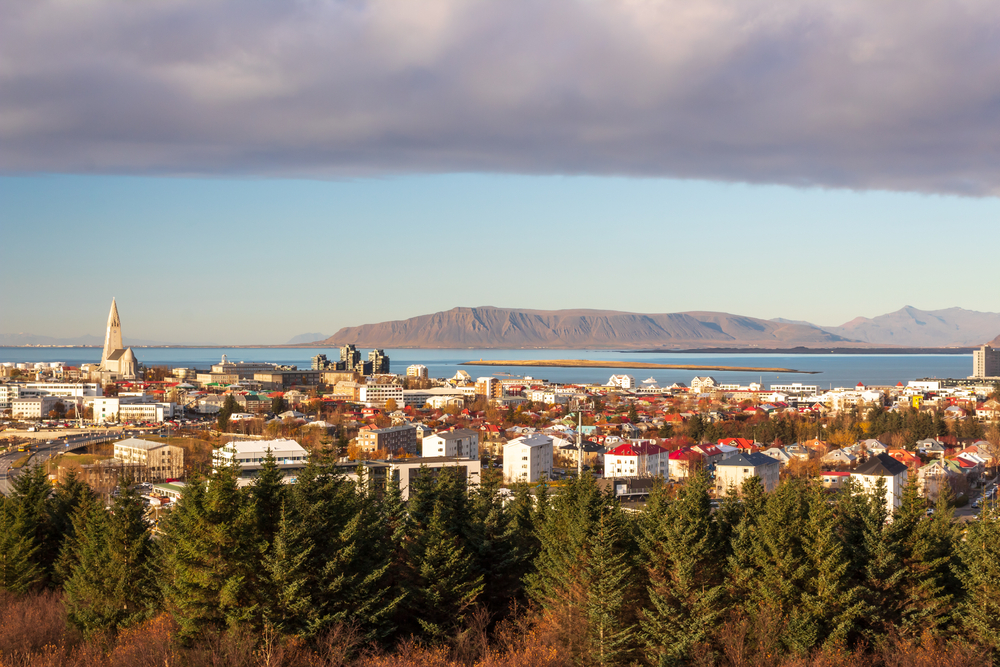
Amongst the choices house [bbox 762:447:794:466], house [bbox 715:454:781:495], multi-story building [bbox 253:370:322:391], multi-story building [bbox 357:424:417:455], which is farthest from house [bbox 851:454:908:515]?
multi-story building [bbox 253:370:322:391]

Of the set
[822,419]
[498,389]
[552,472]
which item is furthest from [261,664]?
[498,389]

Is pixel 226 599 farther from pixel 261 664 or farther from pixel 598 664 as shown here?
pixel 598 664

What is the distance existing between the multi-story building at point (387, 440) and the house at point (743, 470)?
900cm

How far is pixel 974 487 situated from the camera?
19750 mm

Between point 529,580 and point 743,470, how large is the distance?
1185cm

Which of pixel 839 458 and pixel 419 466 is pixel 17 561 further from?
pixel 839 458

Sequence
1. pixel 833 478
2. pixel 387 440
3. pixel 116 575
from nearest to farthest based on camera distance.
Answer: pixel 116 575 < pixel 833 478 < pixel 387 440

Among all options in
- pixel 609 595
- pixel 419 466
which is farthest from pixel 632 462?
pixel 609 595

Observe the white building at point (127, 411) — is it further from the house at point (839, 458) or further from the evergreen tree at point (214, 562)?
the evergreen tree at point (214, 562)

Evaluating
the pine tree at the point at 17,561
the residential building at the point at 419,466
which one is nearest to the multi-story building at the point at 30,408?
the residential building at the point at 419,466

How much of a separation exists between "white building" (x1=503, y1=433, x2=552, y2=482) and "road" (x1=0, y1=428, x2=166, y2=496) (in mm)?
10540

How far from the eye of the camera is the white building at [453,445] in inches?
860

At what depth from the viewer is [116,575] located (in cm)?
812

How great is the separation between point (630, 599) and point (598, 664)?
76cm
